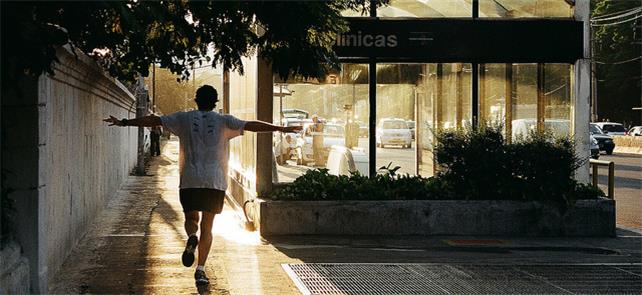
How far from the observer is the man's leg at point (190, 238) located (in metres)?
8.45

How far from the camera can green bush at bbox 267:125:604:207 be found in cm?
1310

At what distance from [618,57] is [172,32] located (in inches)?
2868

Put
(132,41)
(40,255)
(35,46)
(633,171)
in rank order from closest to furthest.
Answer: (35,46) → (40,255) → (132,41) → (633,171)

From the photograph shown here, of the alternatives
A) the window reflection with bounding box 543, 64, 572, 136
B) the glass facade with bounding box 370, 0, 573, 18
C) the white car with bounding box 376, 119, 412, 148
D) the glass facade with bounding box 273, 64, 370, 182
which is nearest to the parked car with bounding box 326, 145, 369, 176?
the glass facade with bounding box 273, 64, 370, 182

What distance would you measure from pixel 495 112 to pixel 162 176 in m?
14.2

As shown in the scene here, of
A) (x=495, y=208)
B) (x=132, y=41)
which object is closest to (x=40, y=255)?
(x=132, y=41)

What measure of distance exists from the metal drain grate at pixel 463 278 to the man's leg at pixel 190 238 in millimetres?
1045

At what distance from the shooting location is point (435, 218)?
511 inches

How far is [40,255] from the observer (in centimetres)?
764

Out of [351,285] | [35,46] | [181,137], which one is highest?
[35,46]

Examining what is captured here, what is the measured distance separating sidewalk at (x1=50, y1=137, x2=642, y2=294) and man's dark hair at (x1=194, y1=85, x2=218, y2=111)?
1.65m

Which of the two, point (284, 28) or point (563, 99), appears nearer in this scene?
point (284, 28)

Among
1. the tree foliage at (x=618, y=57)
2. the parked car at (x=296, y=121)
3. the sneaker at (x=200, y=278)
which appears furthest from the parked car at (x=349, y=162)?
the tree foliage at (x=618, y=57)

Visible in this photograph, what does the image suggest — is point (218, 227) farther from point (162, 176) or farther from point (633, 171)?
point (633, 171)
